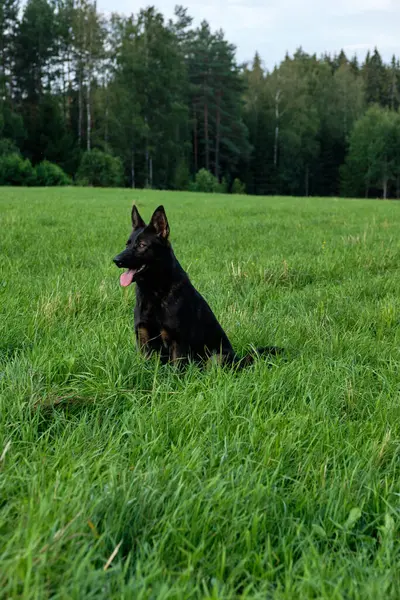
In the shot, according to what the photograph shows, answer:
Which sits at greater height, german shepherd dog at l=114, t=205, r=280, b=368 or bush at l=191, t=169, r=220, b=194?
bush at l=191, t=169, r=220, b=194

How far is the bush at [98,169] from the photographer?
149ft

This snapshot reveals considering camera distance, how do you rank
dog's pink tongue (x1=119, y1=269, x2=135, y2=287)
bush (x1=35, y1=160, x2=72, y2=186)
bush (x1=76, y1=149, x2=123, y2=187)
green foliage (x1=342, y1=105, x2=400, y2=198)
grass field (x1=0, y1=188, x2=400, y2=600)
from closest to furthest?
grass field (x1=0, y1=188, x2=400, y2=600) < dog's pink tongue (x1=119, y1=269, x2=135, y2=287) < bush (x1=35, y1=160, x2=72, y2=186) < bush (x1=76, y1=149, x2=123, y2=187) < green foliage (x1=342, y1=105, x2=400, y2=198)

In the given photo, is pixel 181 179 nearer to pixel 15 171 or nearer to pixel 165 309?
pixel 15 171

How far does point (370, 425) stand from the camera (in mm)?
2430

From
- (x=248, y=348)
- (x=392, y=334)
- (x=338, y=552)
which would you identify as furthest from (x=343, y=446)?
(x=392, y=334)

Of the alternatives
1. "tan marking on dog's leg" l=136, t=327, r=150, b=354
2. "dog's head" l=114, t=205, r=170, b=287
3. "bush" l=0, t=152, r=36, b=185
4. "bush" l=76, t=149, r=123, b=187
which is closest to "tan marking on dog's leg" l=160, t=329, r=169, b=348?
"tan marking on dog's leg" l=136, t=327, r=150, b=354

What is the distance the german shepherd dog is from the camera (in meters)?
3.37

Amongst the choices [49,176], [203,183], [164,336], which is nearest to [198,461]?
[164,336]

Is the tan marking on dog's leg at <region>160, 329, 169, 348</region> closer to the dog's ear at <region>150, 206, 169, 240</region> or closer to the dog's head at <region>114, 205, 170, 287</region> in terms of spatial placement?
the dog's head at <region>114, 205, 170, 287</region>

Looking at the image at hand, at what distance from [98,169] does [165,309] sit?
4466 cm

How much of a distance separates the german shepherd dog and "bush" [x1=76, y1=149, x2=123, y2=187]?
43535 millimetres

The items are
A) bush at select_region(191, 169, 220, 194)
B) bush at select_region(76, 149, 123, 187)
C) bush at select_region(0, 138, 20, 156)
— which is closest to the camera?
bush at select_region(0, 138, 20, 156)

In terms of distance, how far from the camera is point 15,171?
128ft

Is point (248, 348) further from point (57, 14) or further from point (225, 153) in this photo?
point (225, 153)
